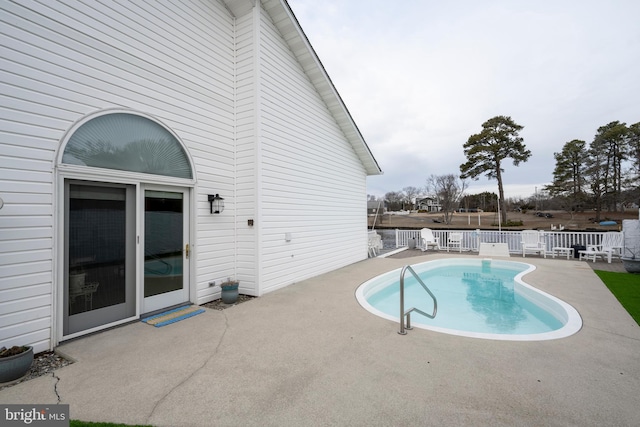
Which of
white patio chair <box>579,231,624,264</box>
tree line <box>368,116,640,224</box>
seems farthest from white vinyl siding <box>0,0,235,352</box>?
tree line <box>368,116,640,224</box>

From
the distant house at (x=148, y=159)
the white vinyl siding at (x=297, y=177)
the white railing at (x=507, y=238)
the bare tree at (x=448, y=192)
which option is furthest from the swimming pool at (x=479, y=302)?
the bare tree at (x=448, y=192)

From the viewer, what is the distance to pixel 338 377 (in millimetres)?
2553

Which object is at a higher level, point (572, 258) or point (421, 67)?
point (421, 67)

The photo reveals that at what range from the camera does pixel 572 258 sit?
32.6 ft

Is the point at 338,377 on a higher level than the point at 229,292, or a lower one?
lower

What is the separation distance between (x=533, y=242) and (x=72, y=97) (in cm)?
1414

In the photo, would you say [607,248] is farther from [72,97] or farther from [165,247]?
[72,97]

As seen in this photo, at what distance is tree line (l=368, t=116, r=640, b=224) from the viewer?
785 inches

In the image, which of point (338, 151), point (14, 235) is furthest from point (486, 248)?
point (14, 235)

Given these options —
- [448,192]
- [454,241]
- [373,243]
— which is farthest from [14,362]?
[448,192]

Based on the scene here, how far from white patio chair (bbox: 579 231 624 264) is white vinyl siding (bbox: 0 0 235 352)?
12.4 metres

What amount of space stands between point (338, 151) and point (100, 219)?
6700 mm

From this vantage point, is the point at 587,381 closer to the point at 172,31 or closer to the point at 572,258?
the point at 172,31

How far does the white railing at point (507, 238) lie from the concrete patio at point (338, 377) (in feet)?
26.6
